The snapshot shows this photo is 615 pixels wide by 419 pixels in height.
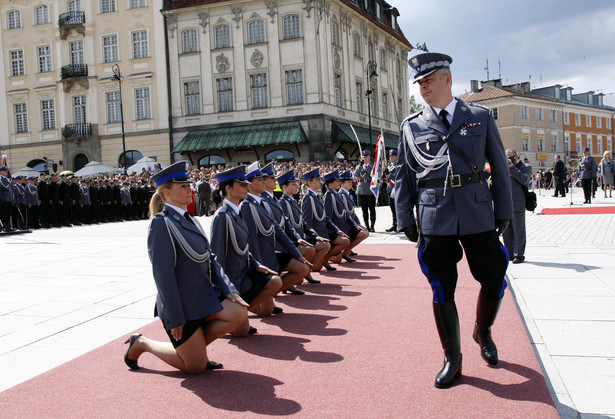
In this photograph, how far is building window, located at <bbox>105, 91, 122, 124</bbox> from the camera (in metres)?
40.2

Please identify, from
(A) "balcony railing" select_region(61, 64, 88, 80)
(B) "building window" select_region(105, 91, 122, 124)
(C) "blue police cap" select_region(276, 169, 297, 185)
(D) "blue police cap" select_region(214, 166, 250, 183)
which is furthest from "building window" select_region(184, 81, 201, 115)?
(D) "blue police cap" select_region(214, 166, 250, 183)

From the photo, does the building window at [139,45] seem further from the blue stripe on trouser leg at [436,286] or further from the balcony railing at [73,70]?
the blue stripe on trouser leg at [436,286]

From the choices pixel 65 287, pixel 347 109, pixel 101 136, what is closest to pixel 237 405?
pixel 65 287

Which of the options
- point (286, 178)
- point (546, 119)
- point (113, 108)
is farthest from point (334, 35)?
point (546, 119)

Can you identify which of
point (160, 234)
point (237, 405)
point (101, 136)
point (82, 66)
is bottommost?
point (237, 405)

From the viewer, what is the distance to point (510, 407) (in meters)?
3.70

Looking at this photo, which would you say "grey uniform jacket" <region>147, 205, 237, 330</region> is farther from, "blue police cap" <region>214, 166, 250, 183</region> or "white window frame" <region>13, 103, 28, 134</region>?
"white window frame" <region>13, 103, 28, 134</region>

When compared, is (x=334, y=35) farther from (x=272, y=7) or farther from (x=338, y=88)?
(x=272, y=7)

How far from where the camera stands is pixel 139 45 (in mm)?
39188

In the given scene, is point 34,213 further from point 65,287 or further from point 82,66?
point 82,66

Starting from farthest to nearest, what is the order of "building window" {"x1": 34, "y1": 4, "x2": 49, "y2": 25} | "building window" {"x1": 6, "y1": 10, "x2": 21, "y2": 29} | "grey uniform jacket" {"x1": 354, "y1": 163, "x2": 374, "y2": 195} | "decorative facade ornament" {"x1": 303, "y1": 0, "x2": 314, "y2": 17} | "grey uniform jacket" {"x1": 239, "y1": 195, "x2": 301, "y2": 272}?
"building window" {"x1": 6, "y1": 10, "x2": 21, "y2": 29} < "building window" {"x1": 34, "y1": 4, "x2": 49, "y2": 25} < "decorative facade ornament" {"x1": 303, "y1": 0, "x2": 314, "y2": 17} < "grey uniform jacket" {"x1": 354, "y1": 163, "x2": 374, "y2": 195} < "grey uniform jacket" {"x1": 239, "y1": 195, "x2": 301, "y2": 272}

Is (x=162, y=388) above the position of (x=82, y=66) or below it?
below

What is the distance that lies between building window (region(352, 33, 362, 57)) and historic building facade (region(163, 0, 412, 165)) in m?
0.93

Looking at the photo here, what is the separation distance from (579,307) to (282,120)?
31412mm
